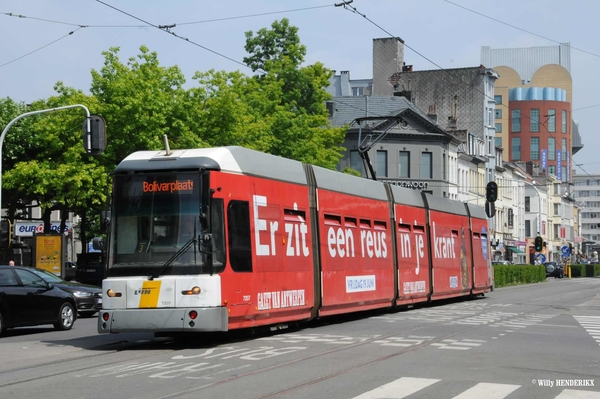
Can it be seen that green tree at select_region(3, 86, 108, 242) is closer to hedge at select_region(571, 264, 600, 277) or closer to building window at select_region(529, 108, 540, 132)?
hedge at select_region(571, 264, 600, 277)

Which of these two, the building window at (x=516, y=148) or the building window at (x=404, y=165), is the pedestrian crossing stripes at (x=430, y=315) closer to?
the building window at (x=404, y=165)

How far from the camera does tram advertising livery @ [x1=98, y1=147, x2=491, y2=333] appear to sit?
1532cm

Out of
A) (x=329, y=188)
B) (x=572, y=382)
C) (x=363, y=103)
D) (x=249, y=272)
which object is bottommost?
(x=572, y=382)

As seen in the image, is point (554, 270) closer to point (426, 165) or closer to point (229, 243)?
point (426, 165)

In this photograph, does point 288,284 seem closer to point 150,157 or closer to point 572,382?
point 150,157

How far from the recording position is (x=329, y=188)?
66.6 feet

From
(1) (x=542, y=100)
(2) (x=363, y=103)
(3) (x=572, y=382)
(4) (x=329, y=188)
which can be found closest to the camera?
(3) (x=572, y=382)

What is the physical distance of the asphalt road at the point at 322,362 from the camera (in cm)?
1048

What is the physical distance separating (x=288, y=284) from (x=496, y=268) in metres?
36.8

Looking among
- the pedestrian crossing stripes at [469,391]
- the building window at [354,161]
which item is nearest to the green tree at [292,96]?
the building window at [354,161]

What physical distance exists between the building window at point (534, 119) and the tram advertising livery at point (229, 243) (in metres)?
131

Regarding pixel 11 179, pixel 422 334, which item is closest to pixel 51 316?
pixel 422 334

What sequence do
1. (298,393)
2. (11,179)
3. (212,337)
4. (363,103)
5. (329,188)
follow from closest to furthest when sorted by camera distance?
(298,393), (212,337), (329,188), (11,179), (363,103)

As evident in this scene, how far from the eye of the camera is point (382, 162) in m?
74.4
